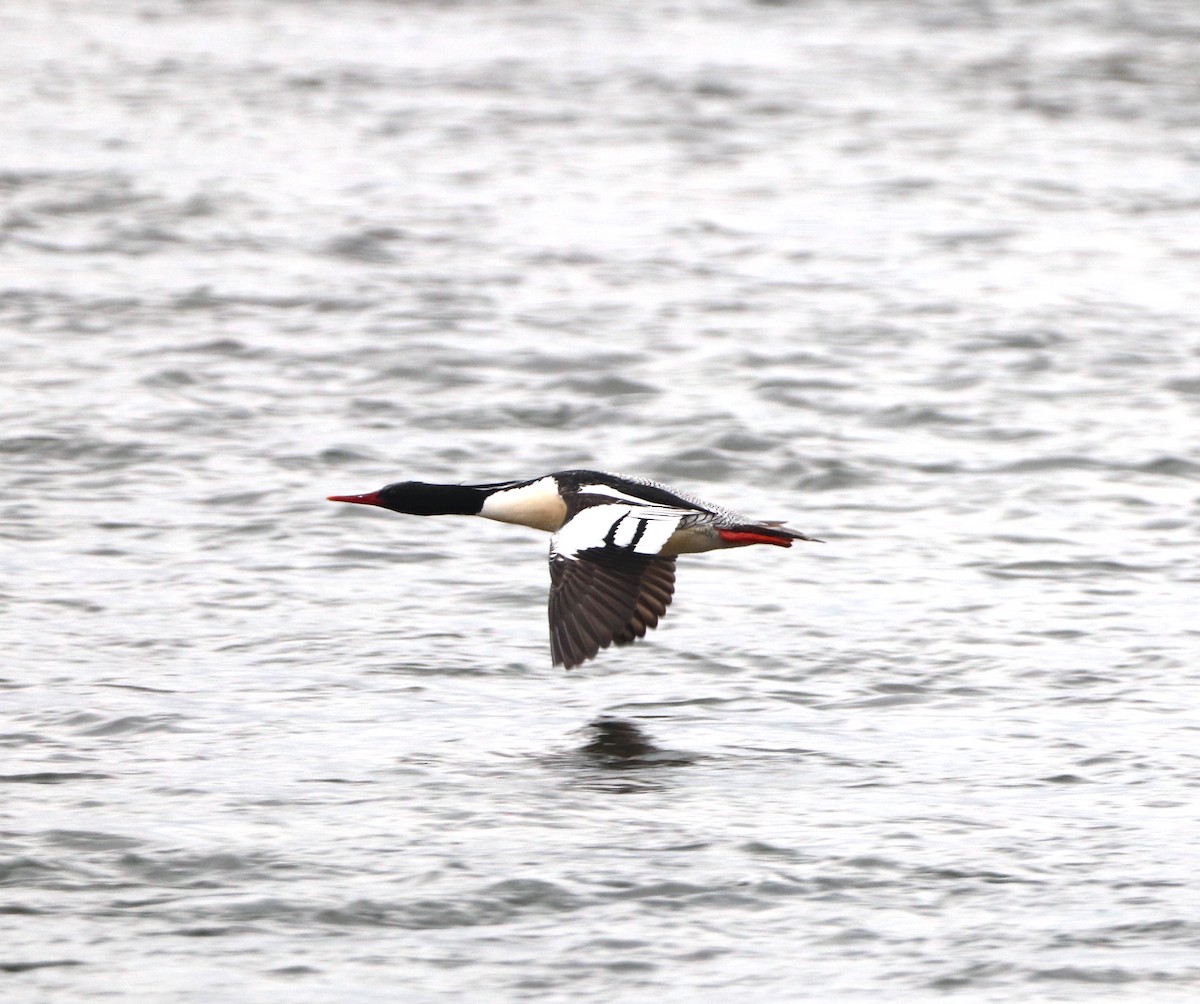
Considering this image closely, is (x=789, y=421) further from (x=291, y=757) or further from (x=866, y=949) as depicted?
(x=866, y=949)

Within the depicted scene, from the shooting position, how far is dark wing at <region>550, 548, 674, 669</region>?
7.78m

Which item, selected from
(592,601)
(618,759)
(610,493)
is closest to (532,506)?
(610,493)

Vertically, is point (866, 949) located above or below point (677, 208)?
below

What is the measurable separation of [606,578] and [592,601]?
13cm

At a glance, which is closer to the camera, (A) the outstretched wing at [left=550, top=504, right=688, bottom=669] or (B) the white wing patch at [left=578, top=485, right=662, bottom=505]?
(A) the outstretched wing at [left=550, top=504, right=688, bottom=669]

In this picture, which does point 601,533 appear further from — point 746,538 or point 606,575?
point 746,538

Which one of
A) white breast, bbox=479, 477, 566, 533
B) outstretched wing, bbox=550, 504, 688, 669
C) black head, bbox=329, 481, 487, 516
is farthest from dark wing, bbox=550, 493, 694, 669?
black head, bbox=329, 481, 487, 516

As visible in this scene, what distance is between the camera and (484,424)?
12438 mm

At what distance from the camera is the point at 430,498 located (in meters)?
9.47

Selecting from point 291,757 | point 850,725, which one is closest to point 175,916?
point 291,757

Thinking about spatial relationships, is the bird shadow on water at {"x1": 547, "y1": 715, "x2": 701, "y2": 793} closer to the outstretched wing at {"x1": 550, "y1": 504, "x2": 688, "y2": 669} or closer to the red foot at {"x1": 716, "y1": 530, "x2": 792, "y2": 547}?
the outstretched wing at {"x1": 550, "y1": 504, "x2": 688, "y2": 669}

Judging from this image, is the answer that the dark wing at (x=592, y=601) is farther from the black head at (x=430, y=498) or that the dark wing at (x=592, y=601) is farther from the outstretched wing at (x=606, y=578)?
the black head at (x=430, y=498)

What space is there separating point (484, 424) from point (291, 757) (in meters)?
4.82

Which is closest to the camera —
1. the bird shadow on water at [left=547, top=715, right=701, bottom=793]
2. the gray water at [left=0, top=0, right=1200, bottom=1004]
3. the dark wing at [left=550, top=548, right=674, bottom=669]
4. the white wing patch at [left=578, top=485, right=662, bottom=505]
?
the gray water at [left=0, top=0, right=1200, bottom=1004]
